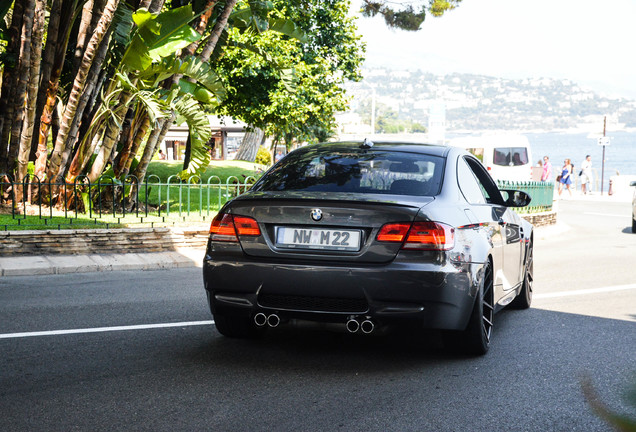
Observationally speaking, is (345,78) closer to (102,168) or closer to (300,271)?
(102,168)

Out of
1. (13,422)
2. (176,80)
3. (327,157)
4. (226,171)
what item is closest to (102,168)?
(176,80)

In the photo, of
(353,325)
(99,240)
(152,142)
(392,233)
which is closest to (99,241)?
(99,240)

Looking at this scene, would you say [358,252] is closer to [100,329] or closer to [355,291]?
[355,291]

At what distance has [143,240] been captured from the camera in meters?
12.0

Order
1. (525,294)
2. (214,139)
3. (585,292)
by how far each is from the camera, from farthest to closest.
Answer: (214,139)
(585,292)
(525,294)

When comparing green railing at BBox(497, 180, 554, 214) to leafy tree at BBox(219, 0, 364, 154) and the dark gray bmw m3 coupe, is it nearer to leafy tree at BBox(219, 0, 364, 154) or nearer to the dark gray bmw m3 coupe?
leafy tree at BBox(219, 0, 364, 154)

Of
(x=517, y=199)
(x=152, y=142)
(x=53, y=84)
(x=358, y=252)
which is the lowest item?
(x=358, y=252)

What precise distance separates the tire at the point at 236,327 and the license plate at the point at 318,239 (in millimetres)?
1086

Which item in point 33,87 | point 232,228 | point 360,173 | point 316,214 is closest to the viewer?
point 316,214

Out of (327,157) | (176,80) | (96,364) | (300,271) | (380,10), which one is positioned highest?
(380,10)

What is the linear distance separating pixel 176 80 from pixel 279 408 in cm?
1135

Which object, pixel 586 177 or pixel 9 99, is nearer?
pixel 9 99

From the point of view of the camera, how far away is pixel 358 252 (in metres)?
4.91

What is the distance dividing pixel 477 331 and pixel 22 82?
9.93 m
